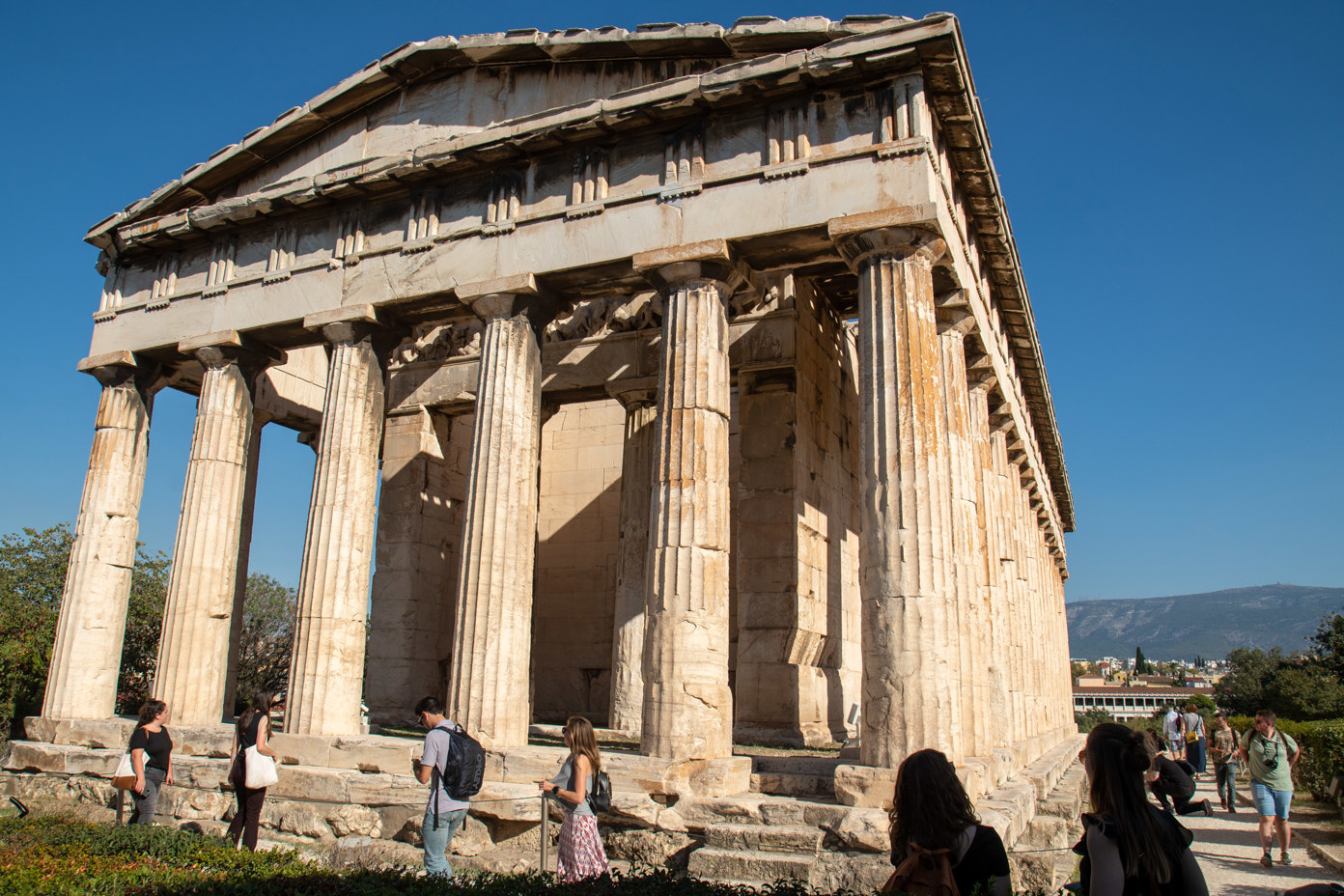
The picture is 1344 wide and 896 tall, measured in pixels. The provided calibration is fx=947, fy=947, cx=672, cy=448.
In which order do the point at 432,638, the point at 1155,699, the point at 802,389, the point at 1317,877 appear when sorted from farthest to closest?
the point at 1155,699 → the point at 432,638 → the point at 802,389 → the point at 1317,877

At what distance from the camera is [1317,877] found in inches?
410

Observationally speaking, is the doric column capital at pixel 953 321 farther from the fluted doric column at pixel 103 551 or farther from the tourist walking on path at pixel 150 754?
the fluted doric column at pixel 103 551

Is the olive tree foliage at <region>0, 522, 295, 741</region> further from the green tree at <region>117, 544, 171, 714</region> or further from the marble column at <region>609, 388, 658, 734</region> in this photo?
the marble column at <region>609, 388, 658, 734</region>

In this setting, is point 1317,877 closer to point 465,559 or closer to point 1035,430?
point 465,559

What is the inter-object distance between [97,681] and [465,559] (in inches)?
319

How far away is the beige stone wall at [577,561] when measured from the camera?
725 inches

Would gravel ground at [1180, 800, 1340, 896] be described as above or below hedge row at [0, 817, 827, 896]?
below

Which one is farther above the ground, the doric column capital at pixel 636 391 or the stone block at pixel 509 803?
the doric column capital at pixel 636 391

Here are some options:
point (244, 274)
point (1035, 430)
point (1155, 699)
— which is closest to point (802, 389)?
point (244, 274)

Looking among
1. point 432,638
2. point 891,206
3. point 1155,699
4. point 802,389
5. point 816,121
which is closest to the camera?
point 891,206

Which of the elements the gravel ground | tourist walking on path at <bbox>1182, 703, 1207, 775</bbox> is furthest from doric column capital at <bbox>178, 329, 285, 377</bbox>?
tourist walking on path at <bbox>1182, 703, 1207, 775</bbox>

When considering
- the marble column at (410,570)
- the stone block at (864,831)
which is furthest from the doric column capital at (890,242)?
the marble column at (410,570)

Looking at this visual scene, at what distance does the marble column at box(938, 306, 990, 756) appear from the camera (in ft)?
37.0

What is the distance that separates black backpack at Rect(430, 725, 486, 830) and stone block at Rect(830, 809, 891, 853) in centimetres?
342
